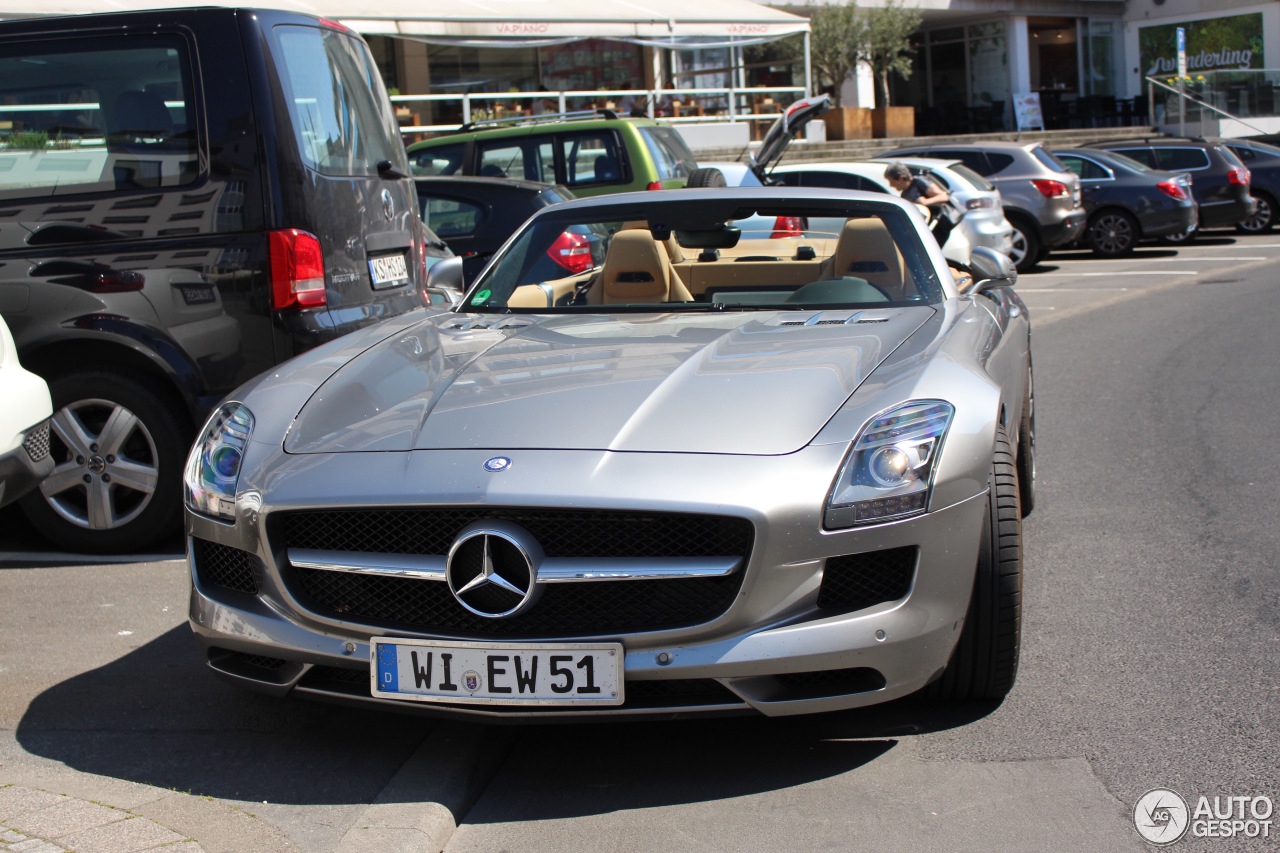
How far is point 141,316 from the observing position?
5.44 m

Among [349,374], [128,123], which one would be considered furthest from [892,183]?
[349,374]

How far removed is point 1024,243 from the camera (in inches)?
696

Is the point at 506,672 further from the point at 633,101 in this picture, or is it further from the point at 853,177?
the point at 633,101

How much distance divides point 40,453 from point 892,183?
33.7 ft

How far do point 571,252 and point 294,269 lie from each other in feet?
3.62

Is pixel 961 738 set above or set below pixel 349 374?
below

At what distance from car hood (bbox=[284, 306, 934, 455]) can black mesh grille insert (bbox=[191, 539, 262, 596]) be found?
303 millimetres

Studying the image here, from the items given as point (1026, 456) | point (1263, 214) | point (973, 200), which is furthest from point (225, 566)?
point (1263, 214)

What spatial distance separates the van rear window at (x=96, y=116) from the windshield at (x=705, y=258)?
1.43 metres

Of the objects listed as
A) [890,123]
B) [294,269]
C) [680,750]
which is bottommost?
[680,750]

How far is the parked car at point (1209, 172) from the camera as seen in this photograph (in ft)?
66.6

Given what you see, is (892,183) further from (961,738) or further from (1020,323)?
(961,738)

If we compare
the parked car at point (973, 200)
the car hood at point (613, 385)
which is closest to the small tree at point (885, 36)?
the parked car at point (973, 200)

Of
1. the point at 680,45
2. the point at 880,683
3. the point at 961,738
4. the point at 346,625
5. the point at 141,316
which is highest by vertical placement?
the point at 680,45
